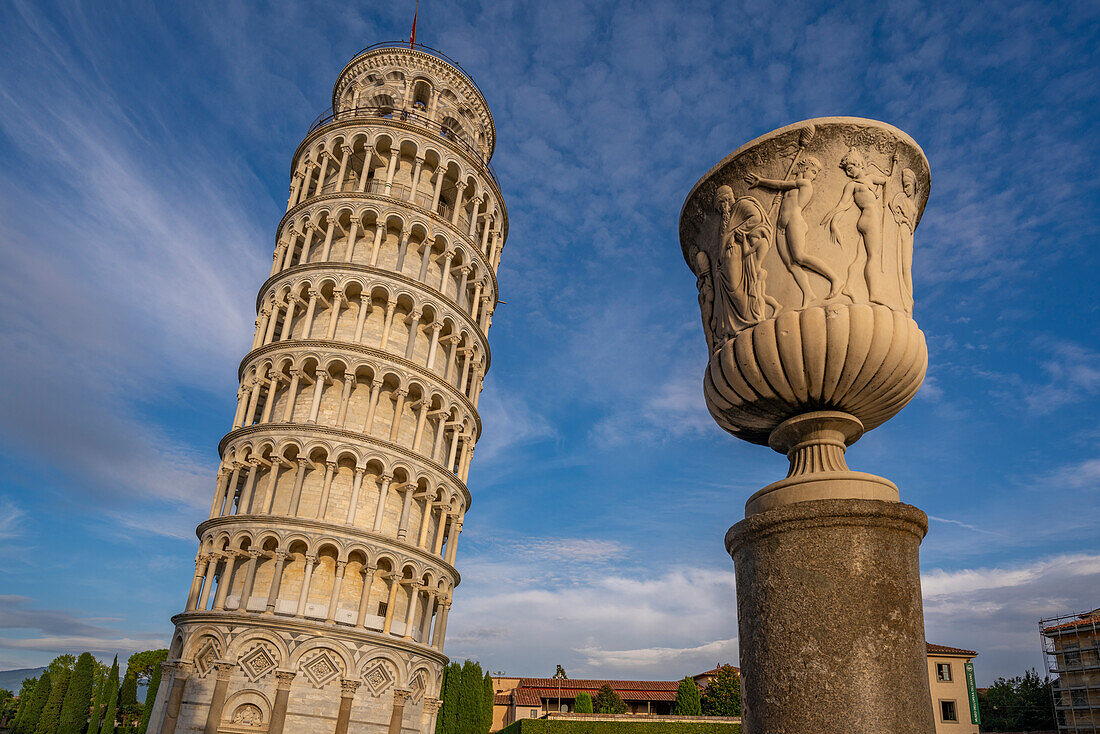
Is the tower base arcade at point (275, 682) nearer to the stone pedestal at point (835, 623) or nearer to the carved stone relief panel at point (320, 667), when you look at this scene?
the carved stone relief panel at point (320, 667)

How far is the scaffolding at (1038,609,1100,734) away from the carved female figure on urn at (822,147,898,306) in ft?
198

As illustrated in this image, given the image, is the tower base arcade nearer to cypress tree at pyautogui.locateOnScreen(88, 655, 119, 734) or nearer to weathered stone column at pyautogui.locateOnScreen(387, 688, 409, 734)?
weathered stone column at pyautogui.locateOnScreen(387, 688, 409, 734)

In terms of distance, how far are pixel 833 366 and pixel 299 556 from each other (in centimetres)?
2709

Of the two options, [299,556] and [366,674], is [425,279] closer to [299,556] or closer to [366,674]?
[299,556]

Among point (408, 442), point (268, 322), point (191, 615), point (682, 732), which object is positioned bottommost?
point (682, 732)

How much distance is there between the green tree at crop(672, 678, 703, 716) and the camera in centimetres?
5081

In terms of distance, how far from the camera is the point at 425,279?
34156 millimetres

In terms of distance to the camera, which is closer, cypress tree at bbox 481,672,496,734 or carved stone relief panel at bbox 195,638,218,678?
carved stone relief panel at bbox 195,638,218,678

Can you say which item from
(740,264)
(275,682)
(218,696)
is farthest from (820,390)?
(218,696)

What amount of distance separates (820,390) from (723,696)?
184 feet

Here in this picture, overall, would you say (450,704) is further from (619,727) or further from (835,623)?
(835,623)

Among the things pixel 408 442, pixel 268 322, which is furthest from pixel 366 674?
pixel 268 322

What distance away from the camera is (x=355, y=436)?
2927cm

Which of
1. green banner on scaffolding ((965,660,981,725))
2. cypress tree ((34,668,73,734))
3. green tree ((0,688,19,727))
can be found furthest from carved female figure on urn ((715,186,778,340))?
green tree ((0,688,19,727))
